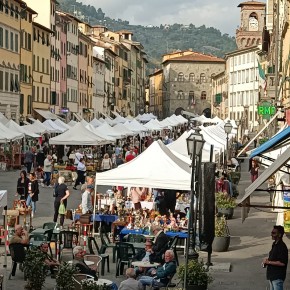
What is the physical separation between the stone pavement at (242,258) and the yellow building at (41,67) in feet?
159

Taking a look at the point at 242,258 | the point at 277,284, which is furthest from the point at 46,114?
the point at 277,284

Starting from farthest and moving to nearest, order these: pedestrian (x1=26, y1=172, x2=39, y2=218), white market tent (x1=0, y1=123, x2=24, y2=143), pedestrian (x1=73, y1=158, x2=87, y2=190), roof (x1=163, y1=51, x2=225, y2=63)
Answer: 1. roof (x1=163, y1=51, x2=225, y2=63)
2. white market tent (x1=0, y1=123, x2=24, y2=143)
3. pedestrian (x1=73, y1=158, x2=87, y2=190)
4. pedestrian (x1=26, y1=172, x2=39, y2=218)

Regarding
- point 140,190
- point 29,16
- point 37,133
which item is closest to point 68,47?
point 29,16

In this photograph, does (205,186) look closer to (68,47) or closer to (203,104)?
(68,47)

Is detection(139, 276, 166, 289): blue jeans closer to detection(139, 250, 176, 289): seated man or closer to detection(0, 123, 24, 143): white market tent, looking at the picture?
detection(139, 250, 176, 289): seated man

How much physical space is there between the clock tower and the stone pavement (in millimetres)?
110982

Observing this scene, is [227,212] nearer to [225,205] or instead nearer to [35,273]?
[225,205]

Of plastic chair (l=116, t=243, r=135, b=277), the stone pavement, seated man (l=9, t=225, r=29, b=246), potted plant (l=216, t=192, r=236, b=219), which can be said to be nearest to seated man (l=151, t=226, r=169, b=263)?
plastic chair (l=116, t=243, r=135, b=277)

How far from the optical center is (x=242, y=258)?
19.5m

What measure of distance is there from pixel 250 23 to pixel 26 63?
72911 millimetres

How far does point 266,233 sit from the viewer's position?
77.7ft

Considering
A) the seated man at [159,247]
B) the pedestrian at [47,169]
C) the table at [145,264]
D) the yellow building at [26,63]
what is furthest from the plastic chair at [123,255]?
the yellow building at [26,63]

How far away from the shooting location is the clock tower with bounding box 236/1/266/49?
449 feet

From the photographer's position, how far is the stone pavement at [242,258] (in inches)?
646
